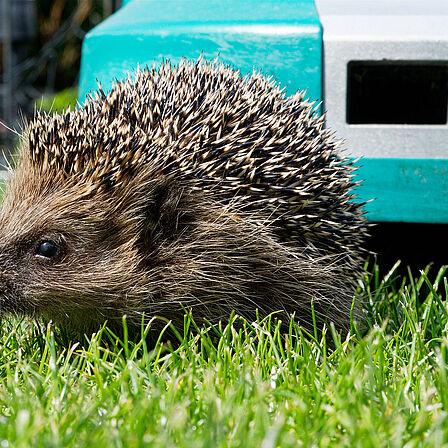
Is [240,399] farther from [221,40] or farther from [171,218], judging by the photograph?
[221,40]

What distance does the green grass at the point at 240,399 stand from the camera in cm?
191

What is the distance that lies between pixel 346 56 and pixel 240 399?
1996mm

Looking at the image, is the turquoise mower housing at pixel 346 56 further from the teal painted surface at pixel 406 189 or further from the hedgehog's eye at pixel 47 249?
the hedgehog's eye at pixel 47 249

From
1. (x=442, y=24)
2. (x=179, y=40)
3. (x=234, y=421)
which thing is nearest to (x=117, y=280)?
(x=234, y=421)

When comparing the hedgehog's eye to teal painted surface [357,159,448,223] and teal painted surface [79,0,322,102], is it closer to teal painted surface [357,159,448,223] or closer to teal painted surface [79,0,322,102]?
teal painted surface [79,0,322,102]

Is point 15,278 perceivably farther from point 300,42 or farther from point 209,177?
point 300,42

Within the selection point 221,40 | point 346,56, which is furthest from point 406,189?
point 221,40

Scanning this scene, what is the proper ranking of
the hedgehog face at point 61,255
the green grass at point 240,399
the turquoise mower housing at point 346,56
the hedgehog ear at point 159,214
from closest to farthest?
the green grass at point 240,399 → the hedgehog face at point 61,255 → the hedgehog ear at point 159,214 → the turquoise mower housing at point 346,56

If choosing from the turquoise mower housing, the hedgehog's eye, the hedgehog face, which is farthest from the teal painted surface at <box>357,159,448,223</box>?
the hedgehog's eye

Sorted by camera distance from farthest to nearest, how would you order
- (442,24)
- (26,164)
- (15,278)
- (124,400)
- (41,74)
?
(41,74) → (442,24) → (26,164) → (15,278) → (124,400)

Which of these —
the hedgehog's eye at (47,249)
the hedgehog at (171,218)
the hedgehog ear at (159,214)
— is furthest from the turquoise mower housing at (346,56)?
the hedgehog's eye at (47,249)

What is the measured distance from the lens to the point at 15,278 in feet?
9.12

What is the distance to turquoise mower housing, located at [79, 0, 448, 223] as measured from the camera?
3.52 metres

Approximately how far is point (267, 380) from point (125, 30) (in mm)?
2187
